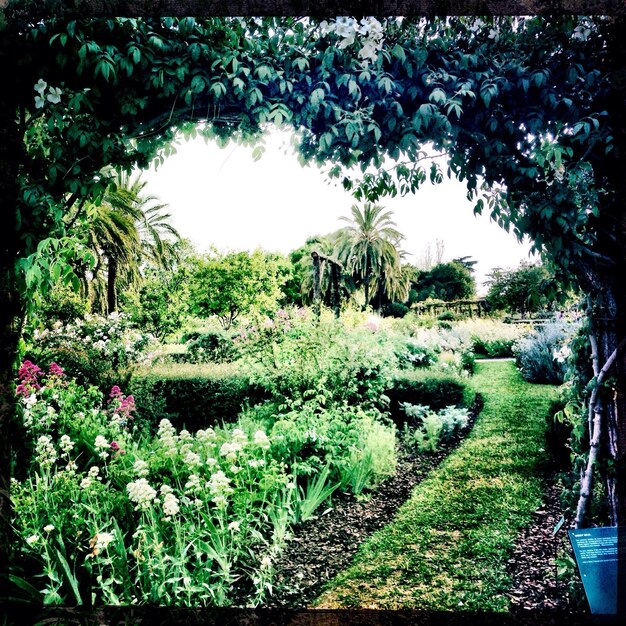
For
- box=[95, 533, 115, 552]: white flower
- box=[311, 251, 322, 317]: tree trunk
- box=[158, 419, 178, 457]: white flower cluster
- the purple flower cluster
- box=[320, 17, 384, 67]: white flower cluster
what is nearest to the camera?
box=[95, 533, 115, 552]: white flower

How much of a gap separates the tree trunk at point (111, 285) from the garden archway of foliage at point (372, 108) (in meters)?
0.32

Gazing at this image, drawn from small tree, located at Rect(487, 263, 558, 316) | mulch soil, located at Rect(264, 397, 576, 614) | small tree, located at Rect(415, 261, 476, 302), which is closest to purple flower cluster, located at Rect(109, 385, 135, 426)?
mulch soil, located at Rect(264, 397, 576, 614)

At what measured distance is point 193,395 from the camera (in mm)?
3104

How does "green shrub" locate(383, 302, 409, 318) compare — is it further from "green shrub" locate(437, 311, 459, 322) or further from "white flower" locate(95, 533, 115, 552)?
"white flower" locate(95, 533, 115, 552)

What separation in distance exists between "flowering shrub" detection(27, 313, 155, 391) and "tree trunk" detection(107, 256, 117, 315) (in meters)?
0.06

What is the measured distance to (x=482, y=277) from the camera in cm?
312

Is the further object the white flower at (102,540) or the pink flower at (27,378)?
the pink flower at (27,378)

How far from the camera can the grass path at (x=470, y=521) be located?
262 cm

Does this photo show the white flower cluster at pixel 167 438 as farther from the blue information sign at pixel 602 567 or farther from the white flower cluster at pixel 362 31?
the white flower cluster at pixel 362 31

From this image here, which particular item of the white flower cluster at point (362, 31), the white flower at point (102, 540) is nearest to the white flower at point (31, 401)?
the white flower at point (102, 540)

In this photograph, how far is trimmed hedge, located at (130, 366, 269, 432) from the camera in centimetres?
307

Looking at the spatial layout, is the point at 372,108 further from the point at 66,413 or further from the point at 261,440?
the point at 66,413

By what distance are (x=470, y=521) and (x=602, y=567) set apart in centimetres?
71

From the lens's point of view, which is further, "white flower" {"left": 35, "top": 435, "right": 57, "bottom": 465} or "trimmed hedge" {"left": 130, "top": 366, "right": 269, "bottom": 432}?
"trimmed hedge" {"left": 130, "top": 366, "right": 269, "bottom": 432}
